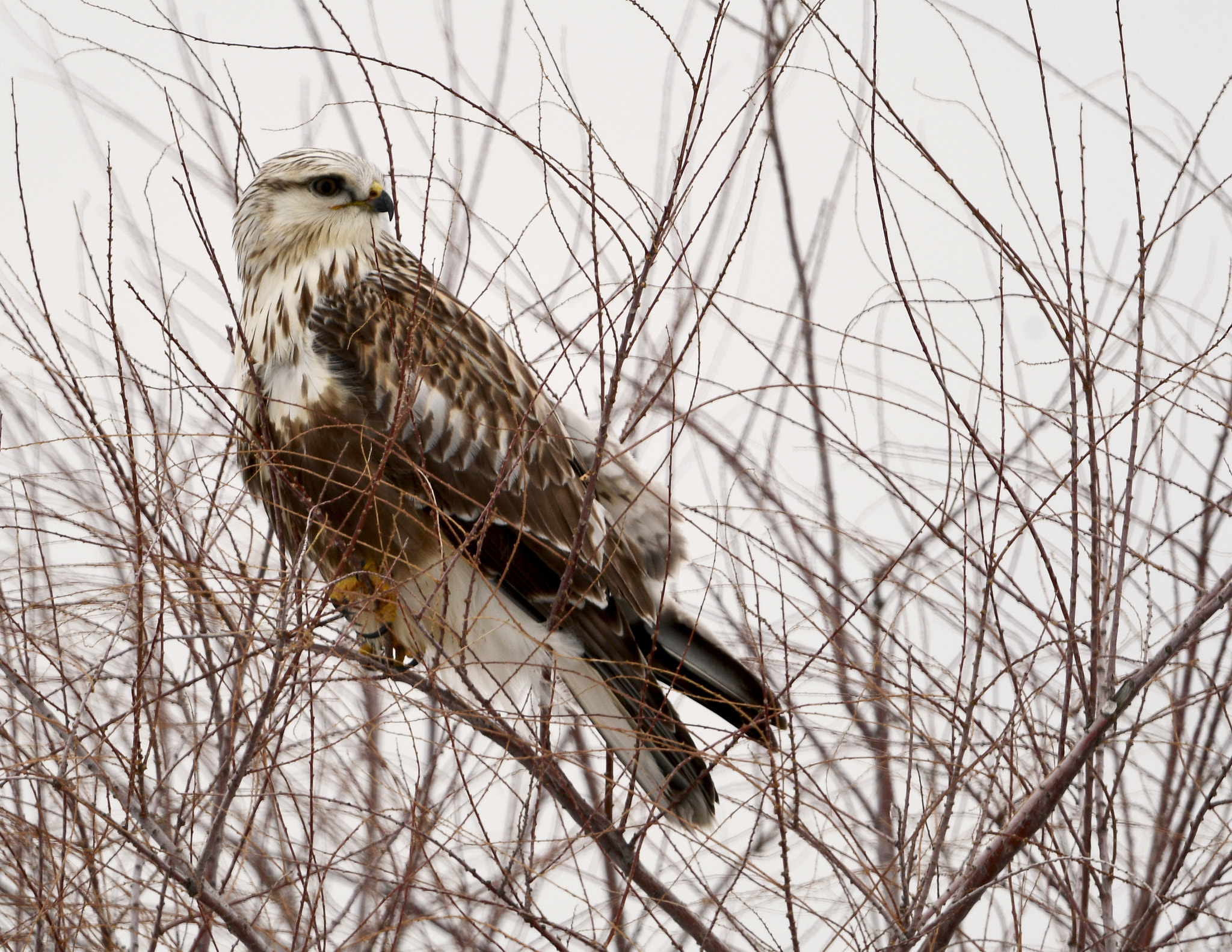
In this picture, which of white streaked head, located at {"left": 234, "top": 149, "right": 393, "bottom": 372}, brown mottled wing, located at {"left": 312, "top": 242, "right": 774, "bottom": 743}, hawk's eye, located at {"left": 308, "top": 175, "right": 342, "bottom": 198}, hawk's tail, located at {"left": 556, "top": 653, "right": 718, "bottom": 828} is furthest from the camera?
hawk's eye, located at {"left": 308, "top": 175, "right": 342, "bottom": 198}

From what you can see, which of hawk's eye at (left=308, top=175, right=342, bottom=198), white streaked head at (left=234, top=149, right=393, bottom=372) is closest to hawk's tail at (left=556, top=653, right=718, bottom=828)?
white streaked head at (left=234, top=149, right=393, bottom=372)

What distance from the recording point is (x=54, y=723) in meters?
1.91

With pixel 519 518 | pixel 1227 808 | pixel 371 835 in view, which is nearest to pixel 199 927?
pixel 371 835

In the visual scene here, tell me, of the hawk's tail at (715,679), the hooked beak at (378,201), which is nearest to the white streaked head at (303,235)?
the hooked beak at (378,201)

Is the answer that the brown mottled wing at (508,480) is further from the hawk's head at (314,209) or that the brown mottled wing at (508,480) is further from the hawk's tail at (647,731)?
the hawk's head at (314,209)

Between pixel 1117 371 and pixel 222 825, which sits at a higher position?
pixel 1117 371

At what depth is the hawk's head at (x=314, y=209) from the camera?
347 cm

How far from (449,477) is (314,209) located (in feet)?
2.89

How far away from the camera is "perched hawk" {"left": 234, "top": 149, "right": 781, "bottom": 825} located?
118 inches

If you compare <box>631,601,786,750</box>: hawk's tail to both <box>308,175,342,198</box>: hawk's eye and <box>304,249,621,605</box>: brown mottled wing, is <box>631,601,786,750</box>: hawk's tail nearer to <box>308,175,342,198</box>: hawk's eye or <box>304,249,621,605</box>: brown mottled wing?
<box>304,249,621,605</box>: brown mottled wing

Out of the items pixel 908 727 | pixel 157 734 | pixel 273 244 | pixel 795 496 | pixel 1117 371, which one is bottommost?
pixel 157 734

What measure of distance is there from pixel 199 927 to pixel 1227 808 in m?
1.98

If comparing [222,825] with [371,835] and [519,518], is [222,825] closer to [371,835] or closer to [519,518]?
[371,835]

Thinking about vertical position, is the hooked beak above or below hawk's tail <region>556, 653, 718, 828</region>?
above
